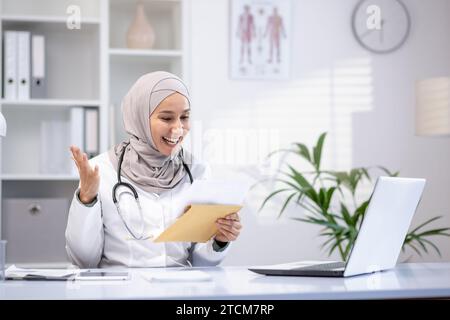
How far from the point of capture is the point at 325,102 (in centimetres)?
339

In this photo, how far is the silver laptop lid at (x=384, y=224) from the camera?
1396mm

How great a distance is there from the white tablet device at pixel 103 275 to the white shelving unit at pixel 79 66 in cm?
148

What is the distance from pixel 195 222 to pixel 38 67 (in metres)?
1.59

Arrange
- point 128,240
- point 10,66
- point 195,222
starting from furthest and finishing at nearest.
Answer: point 10,66 → point 128,240 → point 195,222

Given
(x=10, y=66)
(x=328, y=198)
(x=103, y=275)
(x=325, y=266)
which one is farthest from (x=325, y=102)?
(x=103, y=275)

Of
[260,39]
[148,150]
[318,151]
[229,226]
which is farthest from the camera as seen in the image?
[260,39]

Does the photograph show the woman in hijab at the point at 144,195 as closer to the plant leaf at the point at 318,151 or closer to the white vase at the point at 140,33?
the white vase at the point at 140,33

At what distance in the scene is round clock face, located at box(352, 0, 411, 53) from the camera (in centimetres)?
343

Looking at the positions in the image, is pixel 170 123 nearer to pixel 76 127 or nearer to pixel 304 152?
pixel 76 127

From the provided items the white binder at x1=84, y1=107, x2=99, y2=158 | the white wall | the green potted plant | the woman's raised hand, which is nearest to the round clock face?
the white wall

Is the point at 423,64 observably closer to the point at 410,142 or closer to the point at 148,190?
the point at 410,142

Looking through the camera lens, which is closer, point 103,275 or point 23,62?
point 103,275

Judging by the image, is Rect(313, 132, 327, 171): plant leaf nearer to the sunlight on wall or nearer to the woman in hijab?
the sunlight on wall
